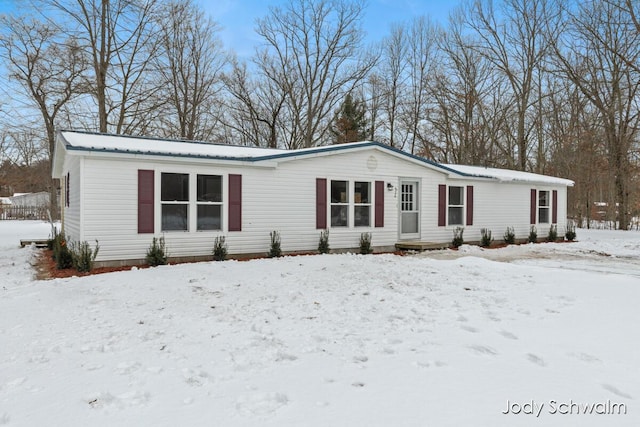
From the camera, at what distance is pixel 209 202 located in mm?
9562

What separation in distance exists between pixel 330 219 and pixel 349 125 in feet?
53.7

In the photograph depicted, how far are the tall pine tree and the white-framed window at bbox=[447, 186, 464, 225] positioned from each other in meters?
13.4

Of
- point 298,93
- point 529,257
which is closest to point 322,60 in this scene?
point 298,93

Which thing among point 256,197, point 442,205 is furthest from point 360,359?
point 442,205

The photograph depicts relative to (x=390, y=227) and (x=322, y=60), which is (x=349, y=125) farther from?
(x=390, y=227)

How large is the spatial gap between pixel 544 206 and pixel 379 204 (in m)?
8.32

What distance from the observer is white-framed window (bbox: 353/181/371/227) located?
38.1 ft

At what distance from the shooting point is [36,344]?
12.7 ft

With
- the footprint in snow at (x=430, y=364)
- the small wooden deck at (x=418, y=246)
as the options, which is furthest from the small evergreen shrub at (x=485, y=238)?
the footprint in snow at (x=430, y=364)

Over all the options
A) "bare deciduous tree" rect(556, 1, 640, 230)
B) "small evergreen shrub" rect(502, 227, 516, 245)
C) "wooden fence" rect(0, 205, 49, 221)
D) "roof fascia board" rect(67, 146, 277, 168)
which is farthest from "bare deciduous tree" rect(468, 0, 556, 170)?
"wooden fence" rect(0, 205, 49, 221)

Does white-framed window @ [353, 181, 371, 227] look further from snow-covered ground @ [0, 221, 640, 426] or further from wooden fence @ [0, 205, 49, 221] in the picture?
wooden fence @ [0, 205, 49, 221]

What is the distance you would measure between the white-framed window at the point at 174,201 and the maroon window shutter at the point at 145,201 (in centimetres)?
27

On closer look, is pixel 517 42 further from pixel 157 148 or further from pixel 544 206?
pixel 157 148

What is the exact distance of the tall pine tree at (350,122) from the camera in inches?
1038
